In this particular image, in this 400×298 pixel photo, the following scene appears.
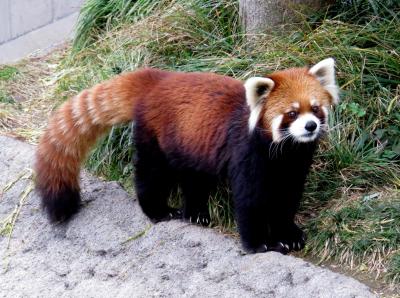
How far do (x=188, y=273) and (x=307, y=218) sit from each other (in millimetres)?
848

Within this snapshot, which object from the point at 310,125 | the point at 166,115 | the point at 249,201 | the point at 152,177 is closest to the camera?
the point at 310,125

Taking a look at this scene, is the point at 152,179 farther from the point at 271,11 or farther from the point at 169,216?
the point at 271,11

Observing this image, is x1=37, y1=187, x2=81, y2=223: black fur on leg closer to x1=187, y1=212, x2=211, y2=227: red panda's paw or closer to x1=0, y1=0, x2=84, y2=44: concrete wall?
x1=187, y1=212, x2=211, y2=227: red panda's paw

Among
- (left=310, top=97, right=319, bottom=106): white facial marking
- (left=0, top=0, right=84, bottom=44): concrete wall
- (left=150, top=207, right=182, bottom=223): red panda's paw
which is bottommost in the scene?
A: (left=0, top=0, right=84, bottom=44): concrete wall

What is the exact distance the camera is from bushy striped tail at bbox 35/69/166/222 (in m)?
4.62

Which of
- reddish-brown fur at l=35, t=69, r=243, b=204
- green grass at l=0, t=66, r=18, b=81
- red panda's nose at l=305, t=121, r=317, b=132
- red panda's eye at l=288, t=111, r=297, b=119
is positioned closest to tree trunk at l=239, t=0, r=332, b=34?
reddish-brown fur at l=35, t=69, r=243, b=204

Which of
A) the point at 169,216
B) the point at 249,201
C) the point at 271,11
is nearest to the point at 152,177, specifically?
the point at 169,216

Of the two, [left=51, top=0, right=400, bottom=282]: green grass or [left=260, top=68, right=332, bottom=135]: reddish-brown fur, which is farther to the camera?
[left=51, top=0, right=400, bottom=282]: green grass

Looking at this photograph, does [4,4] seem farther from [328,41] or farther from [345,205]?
[345,205]

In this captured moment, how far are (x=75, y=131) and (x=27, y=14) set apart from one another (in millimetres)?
3791

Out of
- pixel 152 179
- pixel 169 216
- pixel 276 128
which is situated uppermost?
pixel 276 128

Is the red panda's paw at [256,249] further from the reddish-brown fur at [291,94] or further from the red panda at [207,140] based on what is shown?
the reddish-brown fur at [291,94]

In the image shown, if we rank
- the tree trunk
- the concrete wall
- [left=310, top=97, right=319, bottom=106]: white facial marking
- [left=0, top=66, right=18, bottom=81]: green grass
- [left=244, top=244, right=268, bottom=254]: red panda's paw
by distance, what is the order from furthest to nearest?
the concrete wall → [left=0, top=66, right=18, bottom=81]: green grass → the tree trunk → [left=244, top=244, right=268, bottom=254]: red panda's paw → [left=310, top=97, right=319, bottom=106]: white facial marking

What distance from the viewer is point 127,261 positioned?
14.1 ft
